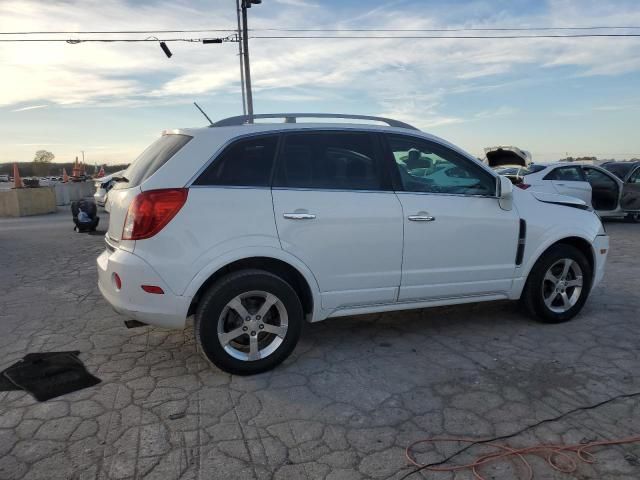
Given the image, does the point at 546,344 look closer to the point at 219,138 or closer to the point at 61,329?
the point at 219,138

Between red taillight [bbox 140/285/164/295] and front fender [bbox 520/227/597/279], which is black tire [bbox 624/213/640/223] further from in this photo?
red taillight [bbox 140/285/164/295]

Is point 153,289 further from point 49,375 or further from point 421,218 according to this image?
point 421,218

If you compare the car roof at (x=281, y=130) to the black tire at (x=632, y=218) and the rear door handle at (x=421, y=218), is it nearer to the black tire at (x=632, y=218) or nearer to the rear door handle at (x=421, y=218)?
the rear door handle at (x=421, y=218)

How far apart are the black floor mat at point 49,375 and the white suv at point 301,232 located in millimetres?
612

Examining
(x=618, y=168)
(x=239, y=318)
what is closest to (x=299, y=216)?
(x=239, y=318)

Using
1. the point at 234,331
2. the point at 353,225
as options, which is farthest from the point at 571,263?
the point at 234,331

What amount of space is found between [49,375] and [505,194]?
3862mm

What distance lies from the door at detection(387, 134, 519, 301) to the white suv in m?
0.01

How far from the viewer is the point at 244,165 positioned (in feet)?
12.0

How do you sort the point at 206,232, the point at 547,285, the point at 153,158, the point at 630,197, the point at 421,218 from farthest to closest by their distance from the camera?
the point at 630,197, the point at 547,285, the point at 421,218, the point at 153,158, the point at 206,232

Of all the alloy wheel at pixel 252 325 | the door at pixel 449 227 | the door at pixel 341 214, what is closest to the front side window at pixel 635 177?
the door at pixel 449 227

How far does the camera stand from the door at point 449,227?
4.07 m

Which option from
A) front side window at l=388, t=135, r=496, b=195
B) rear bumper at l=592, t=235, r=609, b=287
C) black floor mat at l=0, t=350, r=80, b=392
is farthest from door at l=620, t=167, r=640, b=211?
black floor mat at l=0, t=350, r=80, b=392

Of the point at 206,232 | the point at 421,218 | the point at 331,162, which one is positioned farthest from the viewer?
the point at 421,218
